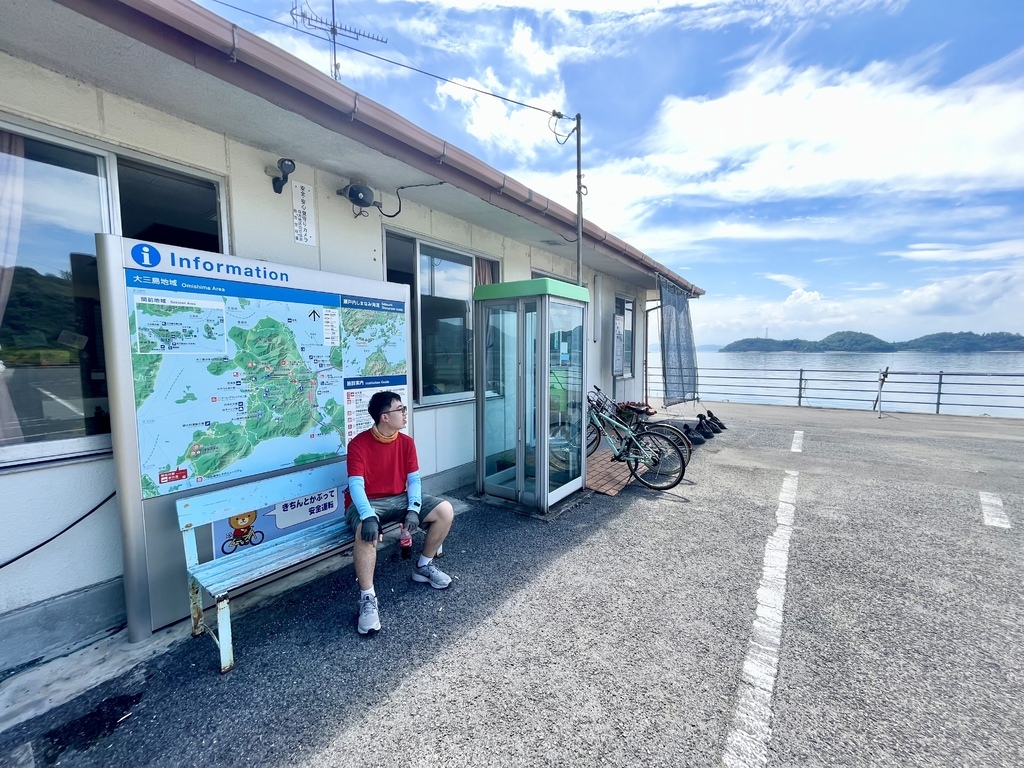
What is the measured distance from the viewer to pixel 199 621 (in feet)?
7.32

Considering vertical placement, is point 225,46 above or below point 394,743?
above

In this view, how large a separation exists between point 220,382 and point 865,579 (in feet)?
14.0

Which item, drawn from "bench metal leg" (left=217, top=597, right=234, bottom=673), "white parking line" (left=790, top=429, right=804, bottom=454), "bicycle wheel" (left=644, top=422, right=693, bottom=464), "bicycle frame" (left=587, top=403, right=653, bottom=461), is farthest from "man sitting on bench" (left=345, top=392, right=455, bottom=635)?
"white parking line" (left=790, top=429, right=804, bottom=454)

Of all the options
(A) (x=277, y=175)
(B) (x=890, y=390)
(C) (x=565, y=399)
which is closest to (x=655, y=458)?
(C) (x=565, y=399)

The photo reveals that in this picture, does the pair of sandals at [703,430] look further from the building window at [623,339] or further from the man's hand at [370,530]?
the man's hand at [370,530]

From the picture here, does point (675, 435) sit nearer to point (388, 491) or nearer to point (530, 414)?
point (530, 414)

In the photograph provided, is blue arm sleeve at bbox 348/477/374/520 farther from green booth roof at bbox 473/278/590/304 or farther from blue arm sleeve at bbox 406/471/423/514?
green booth roof at bbox 473/278/590/304

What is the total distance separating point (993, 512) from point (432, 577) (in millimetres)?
5155

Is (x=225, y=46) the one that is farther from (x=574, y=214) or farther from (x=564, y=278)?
(x=564, y=278)

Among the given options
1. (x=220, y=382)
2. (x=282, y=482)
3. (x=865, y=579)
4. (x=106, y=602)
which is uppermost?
(x=220, y=382)

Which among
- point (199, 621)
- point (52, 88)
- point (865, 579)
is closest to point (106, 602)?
point (199, 621)

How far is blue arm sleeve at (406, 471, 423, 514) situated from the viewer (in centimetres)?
270

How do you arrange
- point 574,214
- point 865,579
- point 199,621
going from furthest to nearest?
point 574,214, point 865,579, point 199,621

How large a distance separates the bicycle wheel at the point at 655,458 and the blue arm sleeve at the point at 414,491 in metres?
2.72
